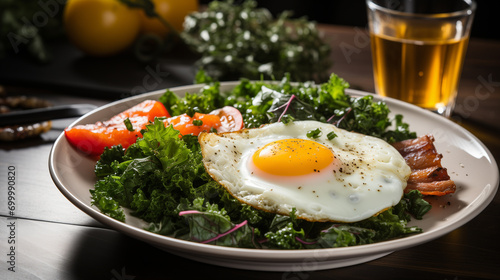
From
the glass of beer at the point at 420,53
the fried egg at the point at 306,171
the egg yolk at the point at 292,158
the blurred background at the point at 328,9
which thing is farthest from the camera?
the blurred background at the point at 328,9

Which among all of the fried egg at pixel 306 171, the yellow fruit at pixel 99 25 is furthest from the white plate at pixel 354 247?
the yellow fruit at pixel 99 25

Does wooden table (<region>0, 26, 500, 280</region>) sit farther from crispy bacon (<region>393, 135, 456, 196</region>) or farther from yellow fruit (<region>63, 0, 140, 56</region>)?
yellow fruit (<region>63, 0, 140, 56</region>)

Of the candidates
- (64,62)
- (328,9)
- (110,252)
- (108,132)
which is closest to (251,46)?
(64,62)

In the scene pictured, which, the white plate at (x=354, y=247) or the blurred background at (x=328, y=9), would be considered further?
the blurred background at (x=328, y=9)

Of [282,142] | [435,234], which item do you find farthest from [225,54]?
[435,234]

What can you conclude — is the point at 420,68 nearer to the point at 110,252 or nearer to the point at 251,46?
the point at 251,46

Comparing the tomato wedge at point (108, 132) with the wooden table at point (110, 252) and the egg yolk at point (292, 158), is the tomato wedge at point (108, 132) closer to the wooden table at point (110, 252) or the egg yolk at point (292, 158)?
the wooden table at point (110, 252)

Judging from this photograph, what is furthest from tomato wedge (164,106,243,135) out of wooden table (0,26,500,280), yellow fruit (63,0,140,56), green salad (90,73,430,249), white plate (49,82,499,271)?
yellow fruit (63,0,140,56)
